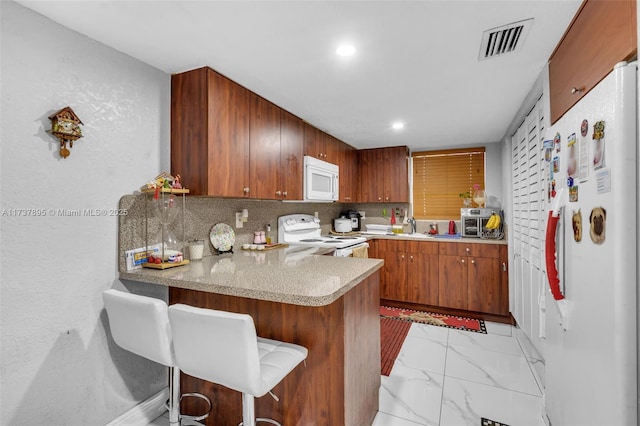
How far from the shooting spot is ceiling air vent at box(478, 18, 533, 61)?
1430mm

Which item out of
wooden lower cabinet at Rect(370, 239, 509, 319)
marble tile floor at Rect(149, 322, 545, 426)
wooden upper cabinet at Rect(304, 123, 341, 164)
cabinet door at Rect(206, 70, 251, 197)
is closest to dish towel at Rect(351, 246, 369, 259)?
wooden lower cabinet at Rect(370, 239, 509, 319)

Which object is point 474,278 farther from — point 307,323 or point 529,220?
point 307,323

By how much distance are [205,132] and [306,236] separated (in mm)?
1841

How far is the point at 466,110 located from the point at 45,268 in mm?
3078

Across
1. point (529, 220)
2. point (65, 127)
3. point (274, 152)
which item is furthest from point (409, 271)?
point (65, 127)

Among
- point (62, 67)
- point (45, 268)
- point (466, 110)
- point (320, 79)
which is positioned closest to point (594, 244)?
point (320, 79)

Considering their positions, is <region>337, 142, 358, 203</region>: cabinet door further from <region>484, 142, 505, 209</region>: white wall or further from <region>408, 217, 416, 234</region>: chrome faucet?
<region>484, 142, 505, 209</region>: white wall

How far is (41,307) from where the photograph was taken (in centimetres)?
136

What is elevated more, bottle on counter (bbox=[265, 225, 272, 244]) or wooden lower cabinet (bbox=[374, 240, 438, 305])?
bottle on counter (bbox=[265, 225, 272, 244])

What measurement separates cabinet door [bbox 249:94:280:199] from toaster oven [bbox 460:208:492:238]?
Answer: 8.11ft

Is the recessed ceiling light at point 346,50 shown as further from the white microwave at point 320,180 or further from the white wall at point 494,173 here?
the white wall at point 494,173

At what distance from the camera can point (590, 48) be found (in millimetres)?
1204

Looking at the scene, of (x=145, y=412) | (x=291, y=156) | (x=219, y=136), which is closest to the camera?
(x=145, y=412)

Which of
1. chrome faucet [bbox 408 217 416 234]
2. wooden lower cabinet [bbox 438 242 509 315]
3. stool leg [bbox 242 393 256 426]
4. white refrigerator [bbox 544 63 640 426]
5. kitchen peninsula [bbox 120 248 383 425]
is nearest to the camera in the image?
white refrigerator [bbox 544 63 640 426]
